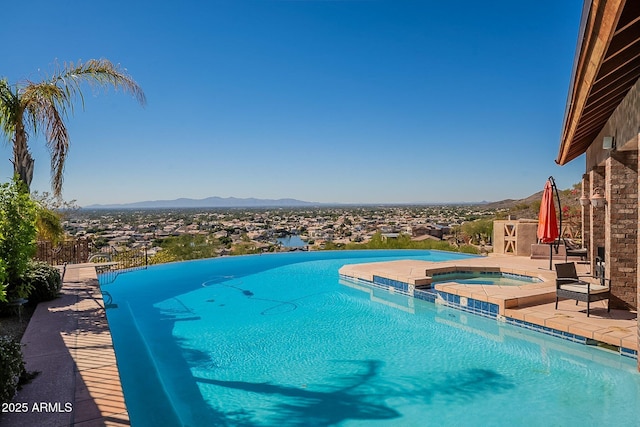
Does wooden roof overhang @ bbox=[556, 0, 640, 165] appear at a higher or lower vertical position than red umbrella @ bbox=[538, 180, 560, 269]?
higher

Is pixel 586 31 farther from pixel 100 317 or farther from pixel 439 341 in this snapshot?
pixel 100 317

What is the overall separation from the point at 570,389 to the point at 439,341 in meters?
2.19

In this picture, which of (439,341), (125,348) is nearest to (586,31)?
(439,341)

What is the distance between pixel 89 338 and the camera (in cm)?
506

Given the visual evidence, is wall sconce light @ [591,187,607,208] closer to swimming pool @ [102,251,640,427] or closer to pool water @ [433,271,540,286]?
pool water @ [433,271,540,286]

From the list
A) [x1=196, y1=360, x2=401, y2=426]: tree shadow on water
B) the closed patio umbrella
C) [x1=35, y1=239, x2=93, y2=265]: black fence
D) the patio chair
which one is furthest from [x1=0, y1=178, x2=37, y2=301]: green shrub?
the closed patio umbrella

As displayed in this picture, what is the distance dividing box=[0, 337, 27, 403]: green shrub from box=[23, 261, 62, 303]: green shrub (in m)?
4.04

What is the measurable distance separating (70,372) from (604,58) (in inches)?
237

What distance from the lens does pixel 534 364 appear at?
5535 mm

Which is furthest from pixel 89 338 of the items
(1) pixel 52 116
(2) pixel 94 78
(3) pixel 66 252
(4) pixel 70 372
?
(3) pixel 66 252

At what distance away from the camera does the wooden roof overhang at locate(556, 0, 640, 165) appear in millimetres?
2410

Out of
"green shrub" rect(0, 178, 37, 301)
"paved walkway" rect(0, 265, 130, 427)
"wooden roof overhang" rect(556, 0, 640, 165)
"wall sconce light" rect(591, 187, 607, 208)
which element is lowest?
"paved walkway" rect(0, 265, 130, 427)

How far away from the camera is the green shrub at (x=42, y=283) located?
6.99 metres

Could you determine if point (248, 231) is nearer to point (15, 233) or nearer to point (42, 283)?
point (42, 283)
